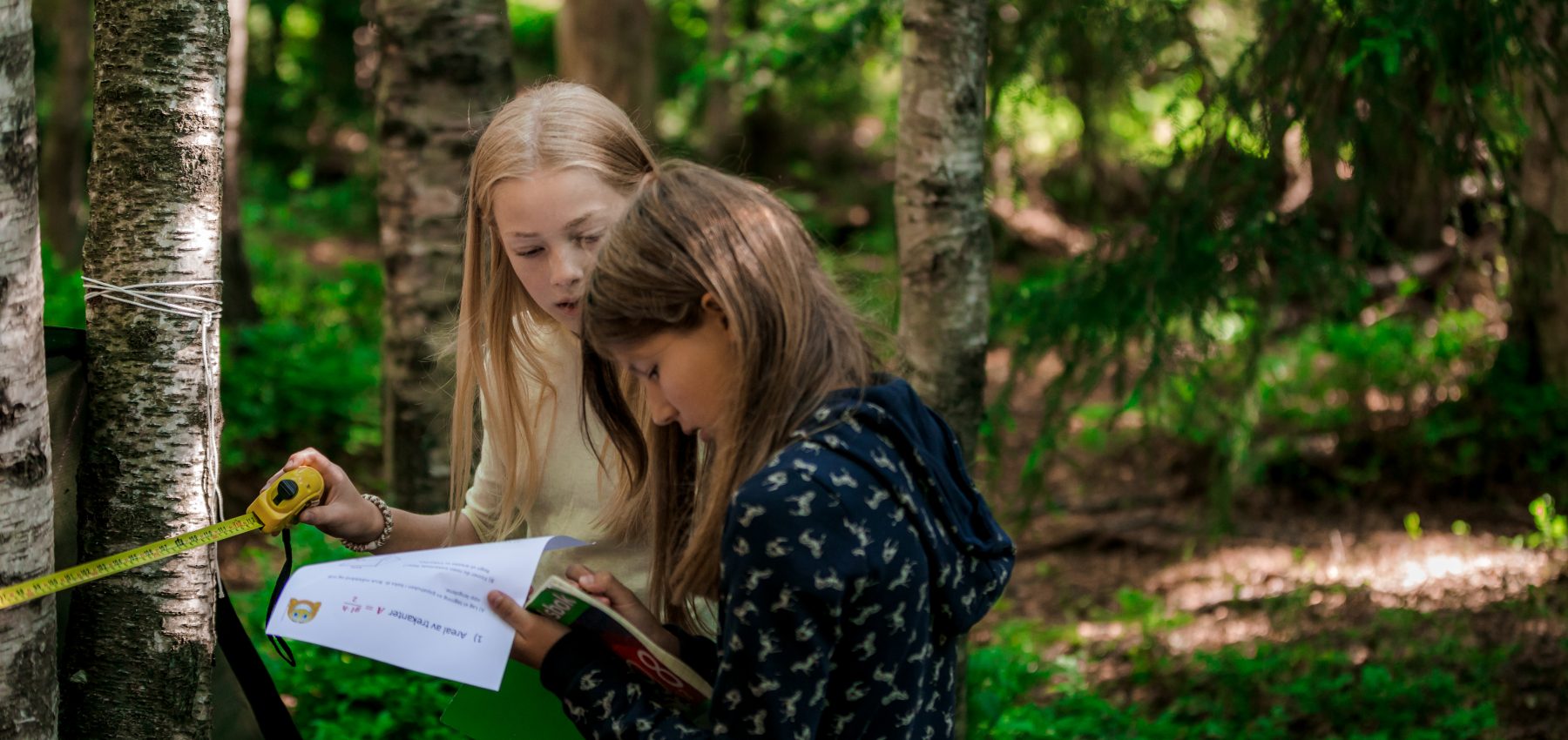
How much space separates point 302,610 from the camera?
1895mm

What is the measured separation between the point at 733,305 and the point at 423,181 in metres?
2.78

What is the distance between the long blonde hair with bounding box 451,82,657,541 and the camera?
7.48 ft

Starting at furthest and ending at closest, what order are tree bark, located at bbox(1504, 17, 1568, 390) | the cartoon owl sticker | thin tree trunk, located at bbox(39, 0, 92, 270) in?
thin tree trunk, located at bbox(39, 0, 92, 270)
tree bark, located at bbox(1504, 17, 1568, 390)
the cartoon owl sticker

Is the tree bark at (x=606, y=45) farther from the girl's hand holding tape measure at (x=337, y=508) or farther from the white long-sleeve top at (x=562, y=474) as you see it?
the girl's hand holding tape measure at (x=337, y=508)

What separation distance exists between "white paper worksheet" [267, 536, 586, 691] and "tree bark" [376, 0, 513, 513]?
2050mm

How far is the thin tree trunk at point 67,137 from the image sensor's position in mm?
9094

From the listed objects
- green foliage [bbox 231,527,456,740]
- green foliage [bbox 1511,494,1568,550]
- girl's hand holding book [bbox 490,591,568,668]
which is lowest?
green foliage [bbox 1511,494,1568,550]

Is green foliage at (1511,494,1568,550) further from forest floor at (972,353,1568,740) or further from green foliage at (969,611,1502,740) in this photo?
green foliage at (969,611,1502,740)

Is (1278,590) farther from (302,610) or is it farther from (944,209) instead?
(302,610)

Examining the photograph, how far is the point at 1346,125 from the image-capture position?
3746mm

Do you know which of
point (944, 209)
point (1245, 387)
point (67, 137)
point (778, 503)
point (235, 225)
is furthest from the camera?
point (67, 137)

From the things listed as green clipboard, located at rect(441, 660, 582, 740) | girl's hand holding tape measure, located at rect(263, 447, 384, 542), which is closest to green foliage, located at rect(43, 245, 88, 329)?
girl's hand holding tape measure, located at rect(263, 447, 384, 542)

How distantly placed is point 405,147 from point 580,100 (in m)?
2.03

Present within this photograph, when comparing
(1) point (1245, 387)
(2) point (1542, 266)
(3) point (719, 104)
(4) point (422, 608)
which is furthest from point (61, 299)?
(3) point (719, 104)
